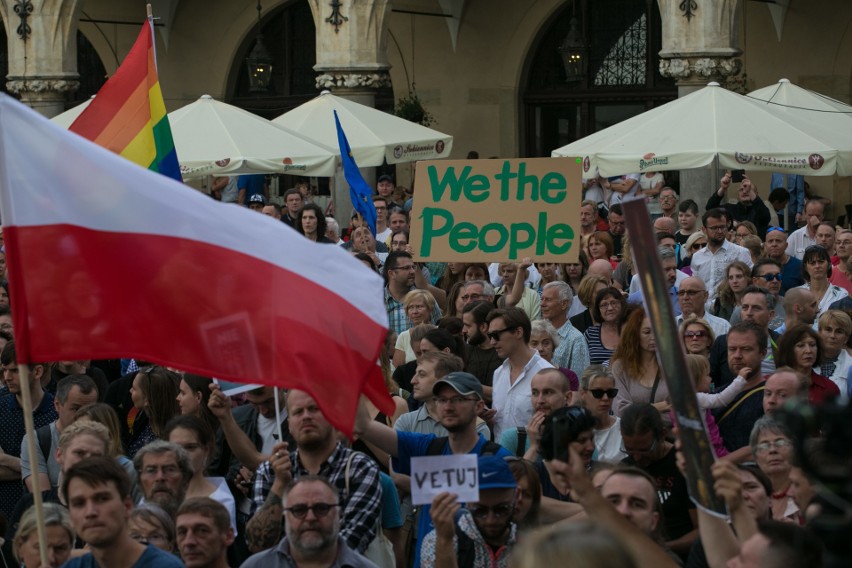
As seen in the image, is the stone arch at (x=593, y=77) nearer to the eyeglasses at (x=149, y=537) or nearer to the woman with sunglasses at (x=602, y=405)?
the woman with sunglasses at (x=602, y=405)

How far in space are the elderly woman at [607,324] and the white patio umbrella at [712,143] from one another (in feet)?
11.8

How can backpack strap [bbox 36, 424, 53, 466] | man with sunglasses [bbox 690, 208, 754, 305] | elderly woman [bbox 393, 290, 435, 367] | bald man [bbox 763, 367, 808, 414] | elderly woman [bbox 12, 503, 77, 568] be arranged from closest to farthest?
elderly woman [bbox 12, 503, 77, 568], bald man [bbox 763, 367, 808, 414], backpack strap [bbox 36, 424, 53, 466], elderly woman [bbox 393, 290, 435, 367], man with sunglasses [bbox 690, 208, 754, 305]

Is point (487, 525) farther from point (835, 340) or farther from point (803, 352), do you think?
point (835, 340)

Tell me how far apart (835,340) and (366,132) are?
8.34 m

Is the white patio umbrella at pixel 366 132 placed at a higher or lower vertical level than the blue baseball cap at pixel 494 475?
higher

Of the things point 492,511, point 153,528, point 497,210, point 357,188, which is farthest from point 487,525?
point 357,188

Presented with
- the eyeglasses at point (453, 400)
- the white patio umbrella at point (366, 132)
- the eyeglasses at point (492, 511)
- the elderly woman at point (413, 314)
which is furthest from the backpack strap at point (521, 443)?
the white patio umbrella at point (366, 132)

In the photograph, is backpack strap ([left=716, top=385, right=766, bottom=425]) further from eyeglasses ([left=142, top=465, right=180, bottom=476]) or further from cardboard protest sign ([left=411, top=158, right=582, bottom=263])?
eyeglasses ([left=142, top=465, right=180, bottom=476])

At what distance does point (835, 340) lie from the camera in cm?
848

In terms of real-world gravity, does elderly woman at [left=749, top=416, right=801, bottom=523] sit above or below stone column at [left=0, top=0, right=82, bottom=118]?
below

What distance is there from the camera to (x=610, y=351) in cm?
923

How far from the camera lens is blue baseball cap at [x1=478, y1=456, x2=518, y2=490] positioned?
17.8 ft

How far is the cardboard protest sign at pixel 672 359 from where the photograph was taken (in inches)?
164

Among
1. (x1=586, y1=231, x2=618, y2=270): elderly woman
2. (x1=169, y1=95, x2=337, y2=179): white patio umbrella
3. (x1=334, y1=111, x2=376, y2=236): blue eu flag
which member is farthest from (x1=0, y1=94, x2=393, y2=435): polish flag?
(x1=169, y1=95, x2=337, y2=179): white patio umbrella
